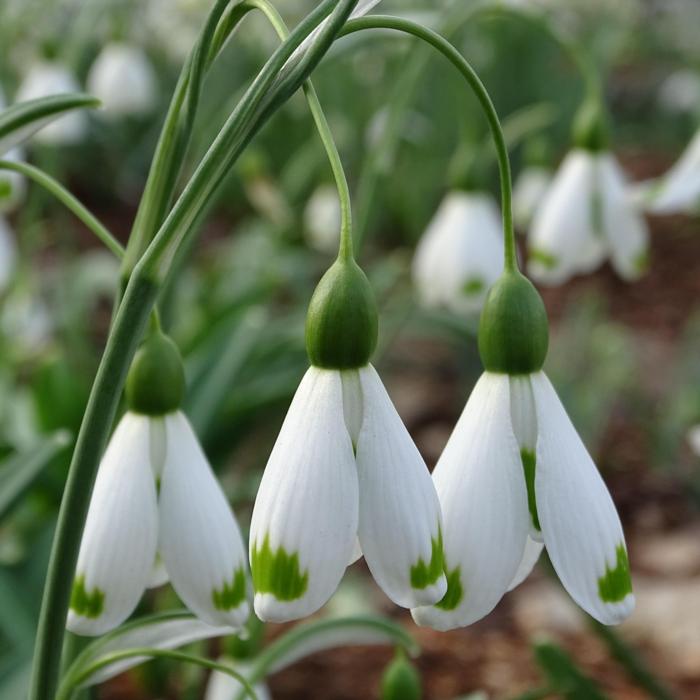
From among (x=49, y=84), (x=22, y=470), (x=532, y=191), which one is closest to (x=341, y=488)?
(x=22, y=470)

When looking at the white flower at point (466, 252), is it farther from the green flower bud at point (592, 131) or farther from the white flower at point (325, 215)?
the white flower at point (325, 215)

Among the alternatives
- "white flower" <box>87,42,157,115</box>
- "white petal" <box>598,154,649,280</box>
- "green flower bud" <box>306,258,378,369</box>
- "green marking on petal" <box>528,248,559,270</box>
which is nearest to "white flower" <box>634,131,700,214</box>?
"white petal" <box>598,154,649,280</box>

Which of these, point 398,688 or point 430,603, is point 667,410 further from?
point 430,603

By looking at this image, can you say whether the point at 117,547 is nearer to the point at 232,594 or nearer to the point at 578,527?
the point at 232,594

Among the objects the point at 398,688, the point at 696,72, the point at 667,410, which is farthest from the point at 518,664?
→ the point at 696,72

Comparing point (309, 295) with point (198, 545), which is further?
point (309, 295)
